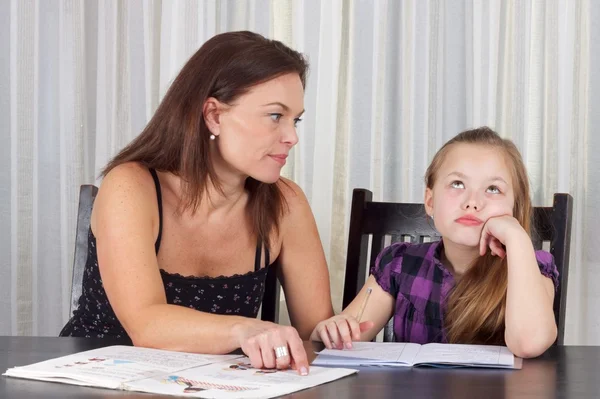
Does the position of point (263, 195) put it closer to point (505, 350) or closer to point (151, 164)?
point (151, 164)

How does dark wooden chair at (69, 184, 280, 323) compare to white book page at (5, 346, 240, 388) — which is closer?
white book page at (5, 346, 240, 388)

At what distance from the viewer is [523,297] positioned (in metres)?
1.44

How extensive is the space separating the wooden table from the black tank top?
364mm

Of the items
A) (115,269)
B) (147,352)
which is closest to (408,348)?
(147,352)

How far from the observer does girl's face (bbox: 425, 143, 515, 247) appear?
1.61 metres

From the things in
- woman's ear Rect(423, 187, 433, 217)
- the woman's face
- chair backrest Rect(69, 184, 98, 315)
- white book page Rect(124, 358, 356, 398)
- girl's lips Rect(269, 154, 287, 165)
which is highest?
the woman's face

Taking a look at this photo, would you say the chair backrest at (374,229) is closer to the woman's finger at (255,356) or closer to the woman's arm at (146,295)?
the woman's arm at (146,295)

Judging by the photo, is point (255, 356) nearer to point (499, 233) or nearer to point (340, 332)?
point (340, 332)

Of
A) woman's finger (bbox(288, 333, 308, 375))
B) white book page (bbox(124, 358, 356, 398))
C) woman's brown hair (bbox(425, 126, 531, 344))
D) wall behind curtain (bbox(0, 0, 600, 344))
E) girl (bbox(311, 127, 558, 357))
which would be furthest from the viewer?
wall behind curtain (bbox(0, 0, 600, 344))

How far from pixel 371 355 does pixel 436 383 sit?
0.19 metres

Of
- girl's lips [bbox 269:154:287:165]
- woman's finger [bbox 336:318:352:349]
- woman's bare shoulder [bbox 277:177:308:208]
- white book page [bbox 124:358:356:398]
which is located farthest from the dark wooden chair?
white book page [bbox 124:358:356:398]

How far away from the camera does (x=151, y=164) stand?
170 centimetres

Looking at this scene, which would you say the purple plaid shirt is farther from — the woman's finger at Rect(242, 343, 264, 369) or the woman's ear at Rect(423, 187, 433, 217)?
the woman's finger at Rect(242, 343, 264, 369)

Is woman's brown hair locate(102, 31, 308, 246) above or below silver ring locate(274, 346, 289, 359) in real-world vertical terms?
above
